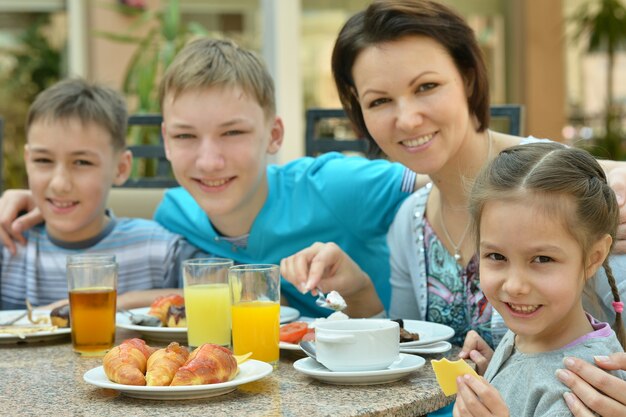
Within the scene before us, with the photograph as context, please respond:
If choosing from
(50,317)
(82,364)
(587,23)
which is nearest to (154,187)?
(50,317)

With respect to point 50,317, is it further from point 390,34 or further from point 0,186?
point 0,186

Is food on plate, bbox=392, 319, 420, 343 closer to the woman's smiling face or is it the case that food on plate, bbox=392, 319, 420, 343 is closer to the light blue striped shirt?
the woman's smiling face

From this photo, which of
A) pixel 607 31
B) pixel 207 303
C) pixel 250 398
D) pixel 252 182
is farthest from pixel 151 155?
pixel 607 31

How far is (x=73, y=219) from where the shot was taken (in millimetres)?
2334

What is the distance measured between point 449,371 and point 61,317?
0.90 metres

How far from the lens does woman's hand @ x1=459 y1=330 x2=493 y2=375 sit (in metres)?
1.59

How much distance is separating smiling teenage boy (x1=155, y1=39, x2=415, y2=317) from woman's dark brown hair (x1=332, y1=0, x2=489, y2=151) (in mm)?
256

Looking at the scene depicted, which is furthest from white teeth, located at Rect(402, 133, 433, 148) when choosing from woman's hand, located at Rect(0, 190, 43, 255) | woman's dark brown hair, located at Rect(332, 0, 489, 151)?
woman's hand, located at Rect(0, 190, 43, 255)

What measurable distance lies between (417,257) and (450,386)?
770 mm

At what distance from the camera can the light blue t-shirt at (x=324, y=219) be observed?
2.31 metres

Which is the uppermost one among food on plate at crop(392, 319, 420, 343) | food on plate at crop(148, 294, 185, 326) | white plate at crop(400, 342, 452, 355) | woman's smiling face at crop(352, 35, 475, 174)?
woman's smiling face at crop(352, 35, 475, 174)

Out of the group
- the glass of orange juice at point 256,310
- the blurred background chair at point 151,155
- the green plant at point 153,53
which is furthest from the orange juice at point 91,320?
the green plant at point 153,53

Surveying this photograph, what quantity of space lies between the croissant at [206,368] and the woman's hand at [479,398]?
0.34 m

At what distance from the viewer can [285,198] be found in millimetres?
2395
